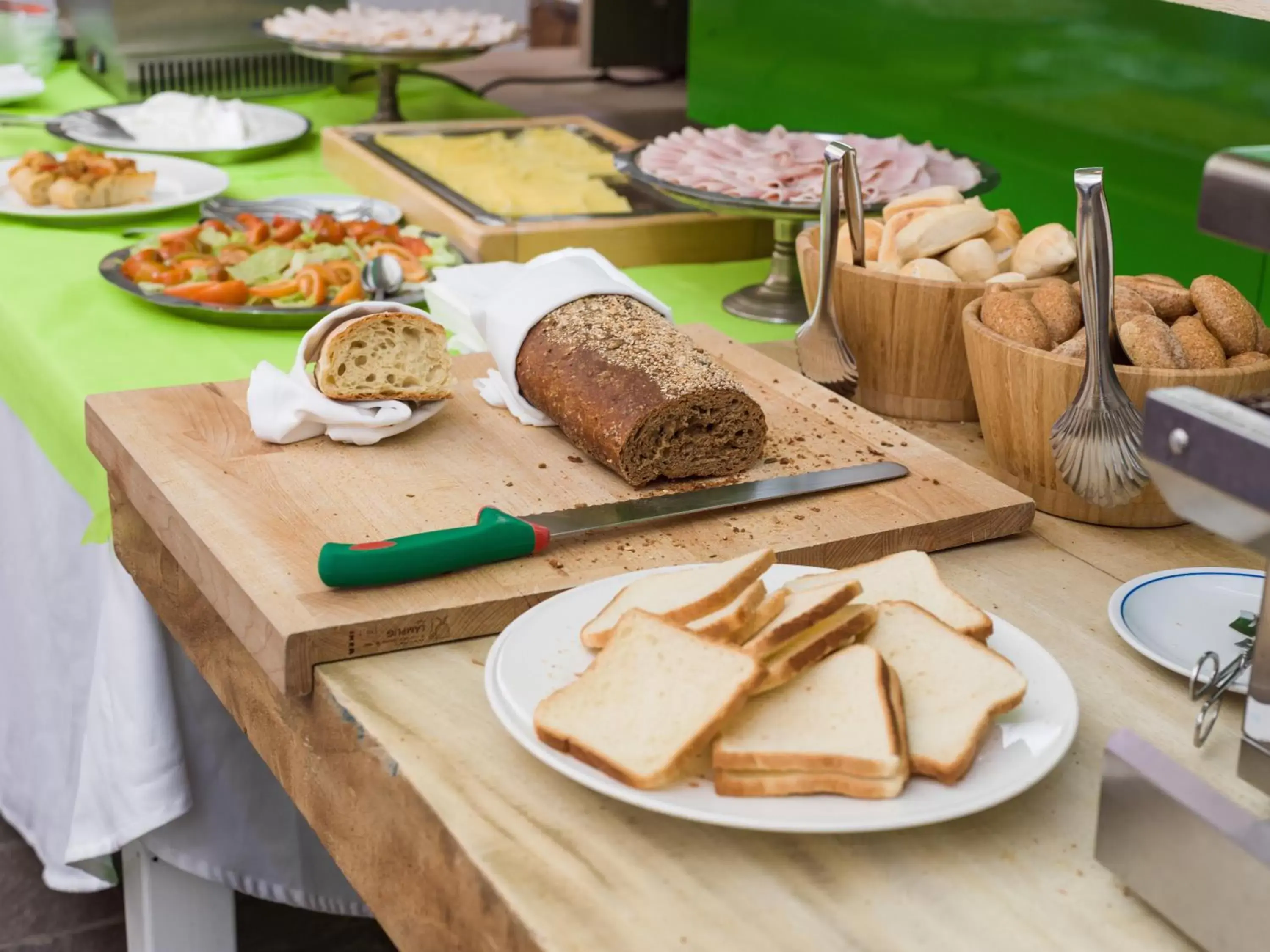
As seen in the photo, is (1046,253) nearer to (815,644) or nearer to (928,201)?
(928,201)

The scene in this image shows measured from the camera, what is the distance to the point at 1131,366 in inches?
44.0

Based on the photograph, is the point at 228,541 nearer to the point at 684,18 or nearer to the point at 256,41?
the point at 256,41

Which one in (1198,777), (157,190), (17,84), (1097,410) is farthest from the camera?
(17,84)

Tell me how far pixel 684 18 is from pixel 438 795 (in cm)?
293

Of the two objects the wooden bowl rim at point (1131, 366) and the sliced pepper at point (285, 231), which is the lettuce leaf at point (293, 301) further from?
the wooden bowl rim at point (1131, 366)

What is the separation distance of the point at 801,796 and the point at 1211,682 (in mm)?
269

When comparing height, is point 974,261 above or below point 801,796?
above

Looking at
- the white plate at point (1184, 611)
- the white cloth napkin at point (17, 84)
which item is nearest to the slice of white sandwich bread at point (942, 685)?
the white plate at point (1184, 611)

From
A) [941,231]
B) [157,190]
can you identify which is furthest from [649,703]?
[157,190]

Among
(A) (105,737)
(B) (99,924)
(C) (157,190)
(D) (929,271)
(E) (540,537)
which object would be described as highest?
(D) (929,271)

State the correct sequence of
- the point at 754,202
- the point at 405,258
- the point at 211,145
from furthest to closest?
the point at 211,145
the point at 405,258
the point at 754,202

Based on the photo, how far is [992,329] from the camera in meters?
1.21

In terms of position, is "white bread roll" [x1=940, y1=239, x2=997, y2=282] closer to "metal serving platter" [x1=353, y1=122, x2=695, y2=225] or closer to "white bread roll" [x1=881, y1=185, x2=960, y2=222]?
"white bread roll" [x1=881, y1=185, x2=960, y2=222]

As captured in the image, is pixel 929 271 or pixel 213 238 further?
pixel 213 238
